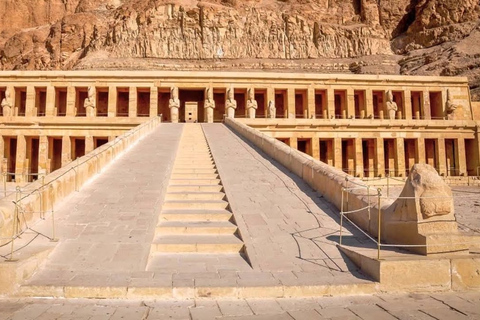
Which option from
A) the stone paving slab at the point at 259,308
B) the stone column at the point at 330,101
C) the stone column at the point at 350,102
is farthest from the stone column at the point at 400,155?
the stone paving slab at the point at 259,308

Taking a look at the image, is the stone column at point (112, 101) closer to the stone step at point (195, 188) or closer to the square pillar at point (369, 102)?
the square pillar at point (369, 102)

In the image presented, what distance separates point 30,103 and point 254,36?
3775cm

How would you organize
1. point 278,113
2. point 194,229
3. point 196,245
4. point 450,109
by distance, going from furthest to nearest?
point 278,113 < point 450,109 < point 194,229 < point 196,245

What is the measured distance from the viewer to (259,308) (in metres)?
4.35

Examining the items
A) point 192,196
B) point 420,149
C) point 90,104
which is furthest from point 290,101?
point 192,196

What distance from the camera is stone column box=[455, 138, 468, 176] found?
24866 millimetres

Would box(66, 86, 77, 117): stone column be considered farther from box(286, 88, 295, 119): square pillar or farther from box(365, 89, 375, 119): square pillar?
Result: box(365, 89, 375, 119): square pillar

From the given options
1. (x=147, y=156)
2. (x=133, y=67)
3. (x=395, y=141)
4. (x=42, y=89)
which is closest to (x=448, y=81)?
(x=395, y=141)

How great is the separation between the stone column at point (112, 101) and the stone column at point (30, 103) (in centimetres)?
533

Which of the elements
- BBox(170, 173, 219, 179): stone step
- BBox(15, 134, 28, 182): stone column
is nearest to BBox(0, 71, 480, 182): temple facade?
BBox(15, 134, 28, 182): stone column

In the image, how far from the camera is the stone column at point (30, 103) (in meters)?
26.6

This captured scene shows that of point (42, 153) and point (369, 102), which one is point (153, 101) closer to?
point (42, 153)

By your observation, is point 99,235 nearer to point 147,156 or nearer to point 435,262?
point 435,262

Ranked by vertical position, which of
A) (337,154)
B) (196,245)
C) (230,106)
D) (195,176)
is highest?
(230,106)
